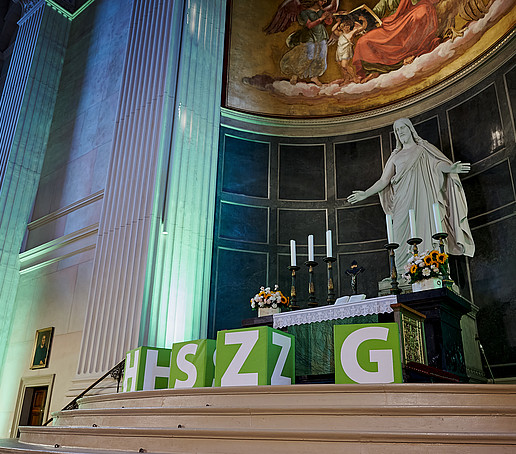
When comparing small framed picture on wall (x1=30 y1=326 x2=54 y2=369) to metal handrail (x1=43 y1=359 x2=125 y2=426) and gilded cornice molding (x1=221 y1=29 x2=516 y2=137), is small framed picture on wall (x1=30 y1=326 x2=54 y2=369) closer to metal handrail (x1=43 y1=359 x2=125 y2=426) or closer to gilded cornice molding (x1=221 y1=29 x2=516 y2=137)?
metal handrail (x1=43 y1=359 x2=125 y2=426)

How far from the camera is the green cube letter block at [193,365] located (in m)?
5.16

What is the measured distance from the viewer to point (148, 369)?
5.86 metres

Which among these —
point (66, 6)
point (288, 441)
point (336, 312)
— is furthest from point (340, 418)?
point (66, 6)

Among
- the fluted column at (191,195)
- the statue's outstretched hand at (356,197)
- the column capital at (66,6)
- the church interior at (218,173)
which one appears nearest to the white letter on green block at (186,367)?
the church interior at (218,173)

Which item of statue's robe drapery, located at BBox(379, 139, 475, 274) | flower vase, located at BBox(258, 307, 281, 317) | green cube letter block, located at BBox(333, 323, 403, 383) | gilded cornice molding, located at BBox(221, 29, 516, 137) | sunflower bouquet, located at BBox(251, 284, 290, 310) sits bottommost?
green cube letter block, located at BBox(333, 323, 403, 383)

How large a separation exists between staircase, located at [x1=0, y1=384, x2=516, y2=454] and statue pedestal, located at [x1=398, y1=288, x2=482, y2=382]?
2166 mm

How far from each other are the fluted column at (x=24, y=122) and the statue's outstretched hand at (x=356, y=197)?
799cm

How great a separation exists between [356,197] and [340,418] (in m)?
6.36

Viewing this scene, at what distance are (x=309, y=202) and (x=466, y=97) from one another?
3.52 meters

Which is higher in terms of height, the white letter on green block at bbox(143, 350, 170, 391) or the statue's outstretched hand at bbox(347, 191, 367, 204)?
the statue's outstretched hand at bbox(347, 191, 367, 204)

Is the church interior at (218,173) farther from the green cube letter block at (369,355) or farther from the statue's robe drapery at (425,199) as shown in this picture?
the green cube letter block at (369,355)

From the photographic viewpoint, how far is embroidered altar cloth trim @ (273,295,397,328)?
249 inches

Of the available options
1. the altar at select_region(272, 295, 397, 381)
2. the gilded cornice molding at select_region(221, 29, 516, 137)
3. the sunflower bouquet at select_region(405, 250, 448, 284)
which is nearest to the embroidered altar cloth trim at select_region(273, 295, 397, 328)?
the altar at select_region(272, 295, 397, 381)

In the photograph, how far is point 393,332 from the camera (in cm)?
430
